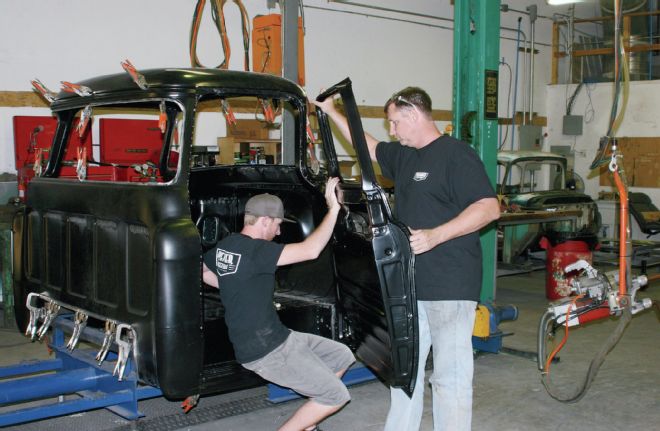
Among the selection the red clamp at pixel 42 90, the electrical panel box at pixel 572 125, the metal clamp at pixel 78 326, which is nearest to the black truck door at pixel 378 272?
the metal clamp at pixel 78 326

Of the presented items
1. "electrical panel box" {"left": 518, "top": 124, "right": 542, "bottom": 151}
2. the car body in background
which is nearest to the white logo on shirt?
the car body in background

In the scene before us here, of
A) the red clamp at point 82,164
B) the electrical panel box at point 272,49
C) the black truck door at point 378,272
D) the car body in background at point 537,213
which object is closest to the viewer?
the black truck door at point 378,272

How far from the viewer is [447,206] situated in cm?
356

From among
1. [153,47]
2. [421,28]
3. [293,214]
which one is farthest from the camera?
[421,28]

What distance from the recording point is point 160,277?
3.51 metres

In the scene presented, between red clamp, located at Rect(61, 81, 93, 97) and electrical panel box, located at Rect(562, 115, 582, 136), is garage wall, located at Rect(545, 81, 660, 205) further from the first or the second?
red clamp, located at Rect(61, 81, 93, 97)

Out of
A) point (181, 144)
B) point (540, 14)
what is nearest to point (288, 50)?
point (181, 144)

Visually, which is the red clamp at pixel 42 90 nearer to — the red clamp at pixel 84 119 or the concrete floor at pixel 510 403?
the red clamp at pixel 84 119

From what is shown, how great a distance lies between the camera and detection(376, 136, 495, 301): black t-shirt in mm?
3469

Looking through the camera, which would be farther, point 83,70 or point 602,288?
point 83,70

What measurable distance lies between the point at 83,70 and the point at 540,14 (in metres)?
10.6

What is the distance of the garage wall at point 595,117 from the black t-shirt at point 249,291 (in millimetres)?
12298

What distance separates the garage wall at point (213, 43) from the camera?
8.97m

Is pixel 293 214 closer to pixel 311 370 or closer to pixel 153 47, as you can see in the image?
pixel 311 370
